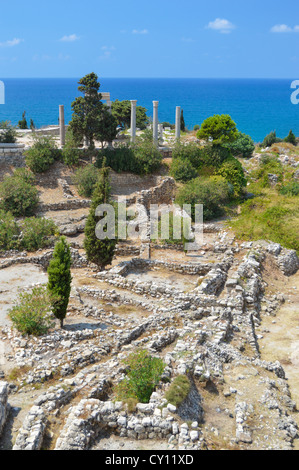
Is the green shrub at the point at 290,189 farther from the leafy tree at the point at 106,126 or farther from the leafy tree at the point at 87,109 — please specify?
the leafy tree at the point at 87,109

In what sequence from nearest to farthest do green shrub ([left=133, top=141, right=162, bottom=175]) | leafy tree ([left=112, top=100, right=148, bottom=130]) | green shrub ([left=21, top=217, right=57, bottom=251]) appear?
green shrub ([left=21, top=217, right=57, bottom=251]) < green shrub ([left=133, top=141, right=162, bottom=175]) < leafy tree ([left=112, top=100, right=148, bottom=130])

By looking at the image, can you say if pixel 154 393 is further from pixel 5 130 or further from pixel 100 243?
pixel 5 130

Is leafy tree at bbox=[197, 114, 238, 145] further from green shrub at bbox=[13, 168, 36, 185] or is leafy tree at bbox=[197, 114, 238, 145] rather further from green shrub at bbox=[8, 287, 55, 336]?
green shrub at bbox=[8, 287, 55, 336]

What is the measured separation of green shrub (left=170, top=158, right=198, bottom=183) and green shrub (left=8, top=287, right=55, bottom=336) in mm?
20477

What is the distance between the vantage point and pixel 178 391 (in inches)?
468

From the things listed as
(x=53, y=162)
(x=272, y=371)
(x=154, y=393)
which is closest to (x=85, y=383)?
(x=154, y=393)

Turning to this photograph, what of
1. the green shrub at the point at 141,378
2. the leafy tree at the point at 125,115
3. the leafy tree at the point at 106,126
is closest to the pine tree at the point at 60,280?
the green shrub at the point at 141,378

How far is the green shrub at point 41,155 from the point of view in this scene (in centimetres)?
3431

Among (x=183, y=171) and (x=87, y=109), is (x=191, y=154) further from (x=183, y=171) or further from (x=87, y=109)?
(x=87, y=109)

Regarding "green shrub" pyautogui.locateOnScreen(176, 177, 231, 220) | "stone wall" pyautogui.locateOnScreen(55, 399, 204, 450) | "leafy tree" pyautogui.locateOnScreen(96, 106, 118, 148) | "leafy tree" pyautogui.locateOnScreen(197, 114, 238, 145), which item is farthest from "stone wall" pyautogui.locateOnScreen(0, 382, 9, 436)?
"leafy tree" pyautogui.locateOnScreen(197, 114, 238, 145)

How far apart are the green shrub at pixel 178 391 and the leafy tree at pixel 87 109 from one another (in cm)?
2550

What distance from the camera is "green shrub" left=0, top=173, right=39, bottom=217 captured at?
29433 millimetres

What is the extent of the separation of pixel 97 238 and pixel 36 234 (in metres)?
4.58

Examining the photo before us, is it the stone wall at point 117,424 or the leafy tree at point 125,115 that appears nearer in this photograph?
the stone wall at point 117,424
